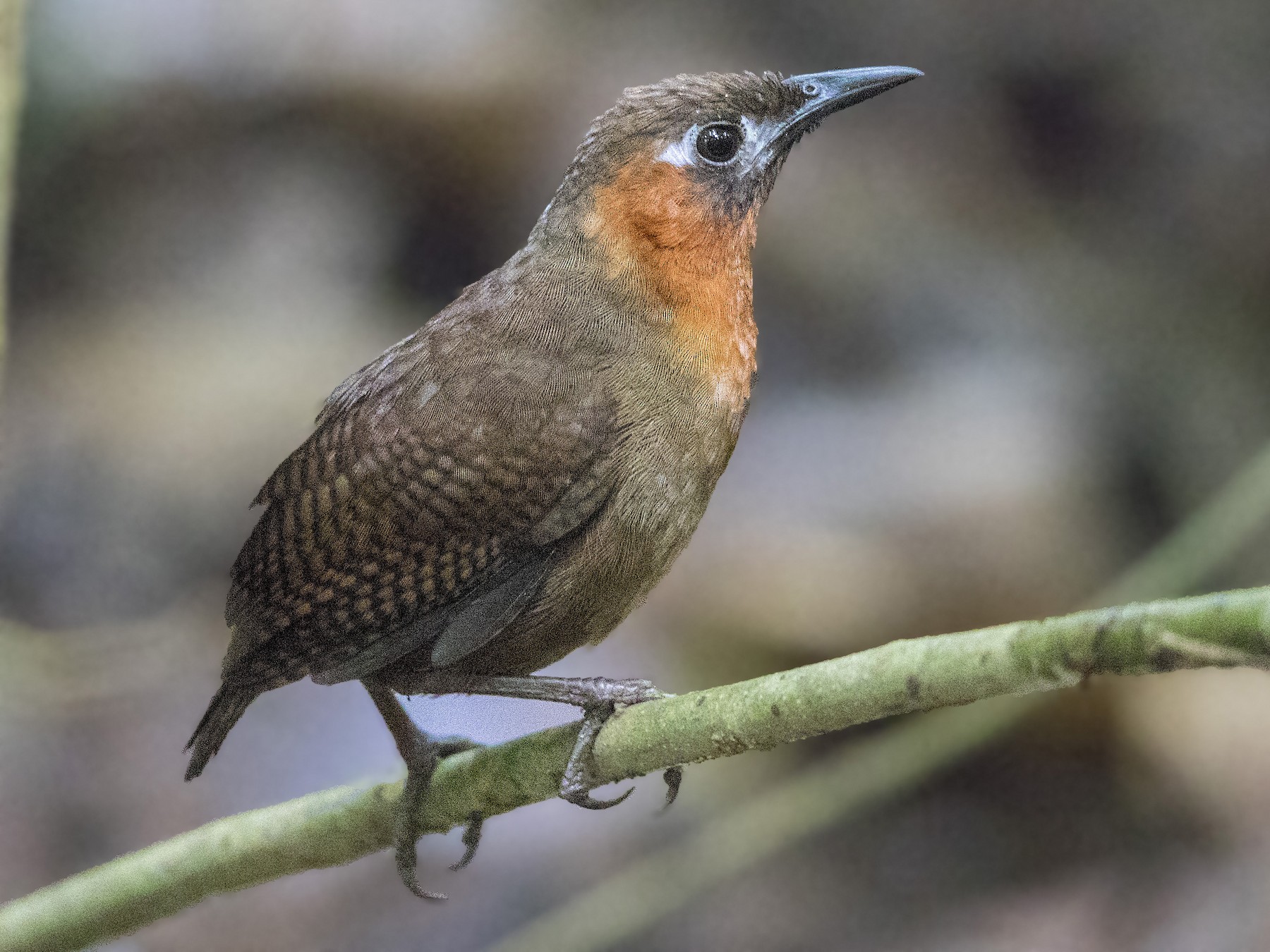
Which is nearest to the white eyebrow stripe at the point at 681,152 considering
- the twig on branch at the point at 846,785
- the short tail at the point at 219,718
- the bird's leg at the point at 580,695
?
the bird's leg at the point at 580,695

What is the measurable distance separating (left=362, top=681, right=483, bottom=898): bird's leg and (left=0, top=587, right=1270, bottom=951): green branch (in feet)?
0.05

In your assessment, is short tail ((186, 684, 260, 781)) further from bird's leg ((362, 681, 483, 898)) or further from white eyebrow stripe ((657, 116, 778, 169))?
white eyebrow stripe ((657, 116, 778, 169))

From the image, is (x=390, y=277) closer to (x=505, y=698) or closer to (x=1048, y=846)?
(x=505, y=698)

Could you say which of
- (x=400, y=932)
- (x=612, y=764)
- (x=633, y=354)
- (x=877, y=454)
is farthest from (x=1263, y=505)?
(x=400, y=932)

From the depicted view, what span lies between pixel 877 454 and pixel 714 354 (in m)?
0.75

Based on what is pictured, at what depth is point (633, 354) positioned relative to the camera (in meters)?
1.05

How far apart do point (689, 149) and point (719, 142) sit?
27 mm

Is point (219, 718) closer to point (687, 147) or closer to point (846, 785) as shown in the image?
point (687, 147)

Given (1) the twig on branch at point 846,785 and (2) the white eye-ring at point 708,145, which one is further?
(1) the twig on branch at point 846,785

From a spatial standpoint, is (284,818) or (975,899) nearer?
(284,818)

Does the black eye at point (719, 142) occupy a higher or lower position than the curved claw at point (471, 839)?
higher

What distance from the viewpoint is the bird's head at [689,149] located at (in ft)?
3.54

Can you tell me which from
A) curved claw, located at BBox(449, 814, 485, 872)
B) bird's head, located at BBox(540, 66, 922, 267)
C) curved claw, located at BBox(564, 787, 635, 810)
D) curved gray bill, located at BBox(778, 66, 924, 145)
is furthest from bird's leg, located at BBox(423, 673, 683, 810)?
curved gray bill, located at BBox(778, 66, 924, 145)

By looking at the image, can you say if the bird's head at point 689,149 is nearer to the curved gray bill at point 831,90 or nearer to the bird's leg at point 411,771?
the curved gray bill at point 831,90
